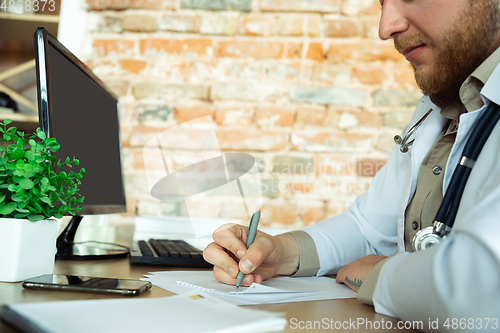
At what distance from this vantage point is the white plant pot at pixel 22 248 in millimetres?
539

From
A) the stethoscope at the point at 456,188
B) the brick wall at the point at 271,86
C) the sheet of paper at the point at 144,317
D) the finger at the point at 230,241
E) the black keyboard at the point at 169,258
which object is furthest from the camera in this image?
the brick wall at the point at 271,86

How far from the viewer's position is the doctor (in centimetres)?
37

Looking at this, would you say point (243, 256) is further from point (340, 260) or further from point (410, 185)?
point (410, 185)

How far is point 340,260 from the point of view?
34.1 inches

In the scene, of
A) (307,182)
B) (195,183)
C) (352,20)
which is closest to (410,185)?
(307,182)

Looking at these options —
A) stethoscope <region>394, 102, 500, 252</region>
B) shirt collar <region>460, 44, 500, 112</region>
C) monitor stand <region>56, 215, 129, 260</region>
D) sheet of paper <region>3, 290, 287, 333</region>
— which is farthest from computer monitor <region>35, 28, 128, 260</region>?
shirt collar <region>460, 44, 500, 112</region>

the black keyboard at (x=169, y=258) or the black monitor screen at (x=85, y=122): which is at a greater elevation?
the black monitor screen at (x=85, y=122)

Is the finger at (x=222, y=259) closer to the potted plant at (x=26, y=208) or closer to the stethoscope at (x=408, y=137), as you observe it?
the potted plant at (x=26, y=208)

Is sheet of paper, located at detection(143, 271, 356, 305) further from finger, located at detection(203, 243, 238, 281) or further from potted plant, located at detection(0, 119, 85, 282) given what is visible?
potted plant, located at detection(0, 119, 85, 282)

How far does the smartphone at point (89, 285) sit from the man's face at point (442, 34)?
71 centimetres

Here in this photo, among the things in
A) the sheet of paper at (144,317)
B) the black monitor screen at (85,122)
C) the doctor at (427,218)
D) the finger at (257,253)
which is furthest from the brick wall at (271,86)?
the sheet of paper at (144,317)

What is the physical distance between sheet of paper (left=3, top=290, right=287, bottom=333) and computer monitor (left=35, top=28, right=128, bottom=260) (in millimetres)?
399

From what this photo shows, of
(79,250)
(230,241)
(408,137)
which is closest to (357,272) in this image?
(230,241)

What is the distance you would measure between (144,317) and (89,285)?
18 cm
